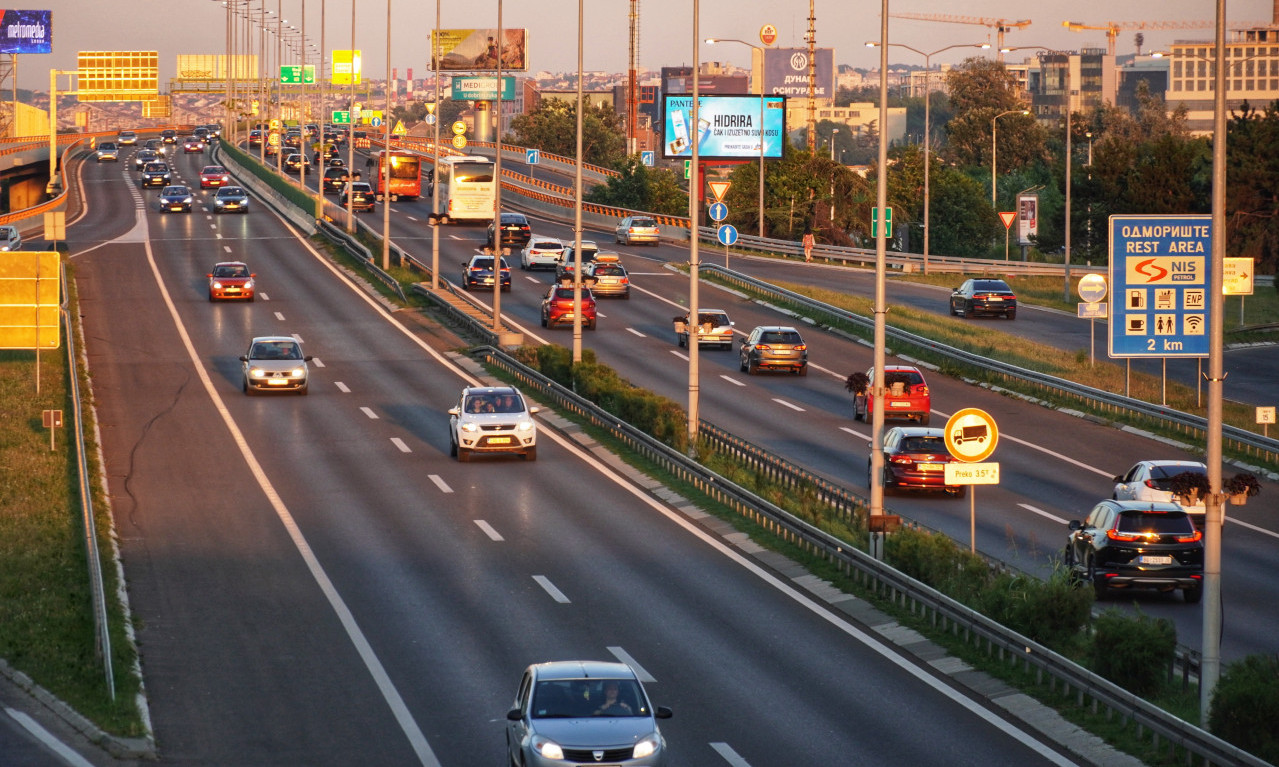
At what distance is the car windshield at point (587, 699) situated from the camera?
16125mm

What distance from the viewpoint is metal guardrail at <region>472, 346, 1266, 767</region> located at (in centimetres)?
1664

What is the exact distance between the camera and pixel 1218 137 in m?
17.5

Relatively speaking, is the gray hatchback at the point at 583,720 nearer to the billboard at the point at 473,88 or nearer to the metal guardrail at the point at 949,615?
the metal guardrail at the point at 949,615

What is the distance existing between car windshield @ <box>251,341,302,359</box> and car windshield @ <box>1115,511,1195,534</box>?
84.8ft

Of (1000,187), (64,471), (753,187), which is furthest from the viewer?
(1000,187)

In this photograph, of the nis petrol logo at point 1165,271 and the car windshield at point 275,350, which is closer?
the nis petrol logo at point 1165,271

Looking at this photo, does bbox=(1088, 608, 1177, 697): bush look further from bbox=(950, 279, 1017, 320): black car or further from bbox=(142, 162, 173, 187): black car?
bbox=(142, 162, 173, 187): black car

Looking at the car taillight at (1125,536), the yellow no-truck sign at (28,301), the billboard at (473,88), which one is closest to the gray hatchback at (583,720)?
the car taillight at (1125,536)

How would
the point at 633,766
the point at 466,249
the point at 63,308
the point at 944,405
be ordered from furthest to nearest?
the point at 466,249 → the point at 63,308 → the point at 944,405 → the point at 633,766

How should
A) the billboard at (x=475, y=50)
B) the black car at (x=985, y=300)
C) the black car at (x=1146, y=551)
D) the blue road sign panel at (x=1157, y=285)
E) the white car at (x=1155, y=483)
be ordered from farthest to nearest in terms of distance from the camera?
the billboard at (x=475, y=50), the black car at (x=985, y=300), the blue road sign panel at (x=1157, y=285), the white car at (x=1155, y=483), the black car at (x=1146, y=551)

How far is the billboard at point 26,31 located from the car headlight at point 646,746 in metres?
115

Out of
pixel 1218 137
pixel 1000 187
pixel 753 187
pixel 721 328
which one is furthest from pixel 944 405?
pixel 1000 187

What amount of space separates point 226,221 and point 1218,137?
7873 cm

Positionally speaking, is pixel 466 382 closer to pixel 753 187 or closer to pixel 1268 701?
pixel 1268 701
